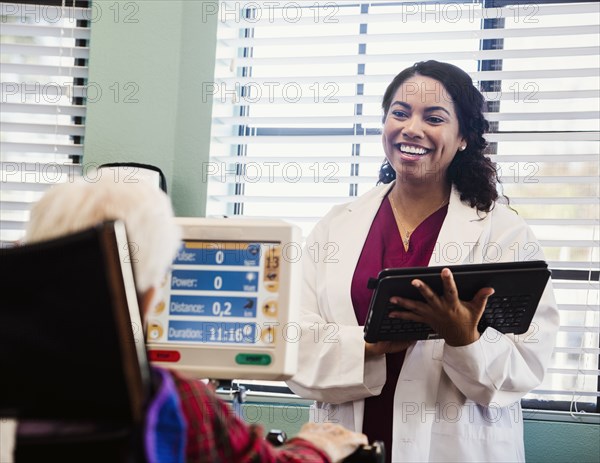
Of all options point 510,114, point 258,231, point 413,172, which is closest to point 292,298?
point 258,231

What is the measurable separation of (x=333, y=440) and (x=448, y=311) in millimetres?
660

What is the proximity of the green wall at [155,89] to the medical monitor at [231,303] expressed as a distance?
47.7 inches

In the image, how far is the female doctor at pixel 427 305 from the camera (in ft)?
7.64

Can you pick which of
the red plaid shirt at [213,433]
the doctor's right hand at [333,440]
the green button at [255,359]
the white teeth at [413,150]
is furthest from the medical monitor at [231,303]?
the white teeth at [413,150]

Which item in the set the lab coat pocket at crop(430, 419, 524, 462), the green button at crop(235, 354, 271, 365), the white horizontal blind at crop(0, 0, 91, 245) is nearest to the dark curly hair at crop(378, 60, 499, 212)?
the lab coat pocket at crop(430, 419, 524, 462)

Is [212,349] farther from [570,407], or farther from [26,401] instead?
[570,407]

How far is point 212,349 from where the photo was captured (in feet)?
6.27

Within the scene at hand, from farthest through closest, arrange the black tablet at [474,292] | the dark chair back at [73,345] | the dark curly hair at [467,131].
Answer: the dark curly hair at [467,131], the black tablet at [474,292], the dark chair back at [73,345]

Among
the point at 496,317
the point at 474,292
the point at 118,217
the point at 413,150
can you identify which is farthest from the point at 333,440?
the point at 413,150

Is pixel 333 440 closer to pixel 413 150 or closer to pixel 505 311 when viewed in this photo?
pixel 505 311

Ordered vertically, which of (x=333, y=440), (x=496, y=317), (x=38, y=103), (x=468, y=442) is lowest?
(x=468, y=442)

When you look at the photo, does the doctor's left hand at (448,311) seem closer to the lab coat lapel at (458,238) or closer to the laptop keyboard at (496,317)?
the laptop keyboard at (496,317)

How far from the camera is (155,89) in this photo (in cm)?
319

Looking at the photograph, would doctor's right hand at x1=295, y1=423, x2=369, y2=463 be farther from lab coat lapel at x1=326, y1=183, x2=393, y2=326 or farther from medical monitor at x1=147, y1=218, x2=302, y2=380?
lab coat lapel at x1=326, y1=183, x2=393, y2=326
